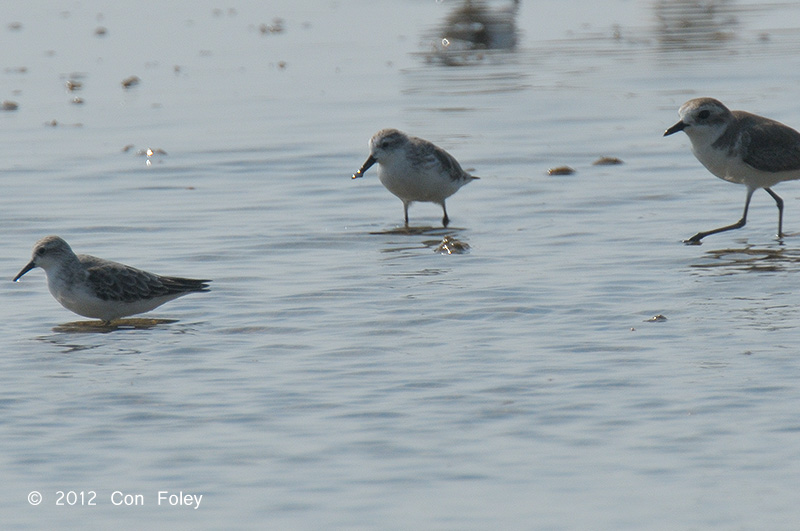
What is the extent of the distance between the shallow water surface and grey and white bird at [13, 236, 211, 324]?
261mm

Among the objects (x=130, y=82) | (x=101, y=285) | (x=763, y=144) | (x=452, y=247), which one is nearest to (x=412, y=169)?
(x=452, y=247)

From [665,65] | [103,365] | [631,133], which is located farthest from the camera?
[665,65]

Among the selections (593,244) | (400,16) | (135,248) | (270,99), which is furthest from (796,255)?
(400,16)

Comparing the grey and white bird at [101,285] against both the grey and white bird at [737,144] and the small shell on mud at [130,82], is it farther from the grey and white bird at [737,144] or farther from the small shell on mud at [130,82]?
the small shell on mud at [130,82]

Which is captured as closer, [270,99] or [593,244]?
[593,244]

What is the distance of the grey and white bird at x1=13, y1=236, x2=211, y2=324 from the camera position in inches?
416

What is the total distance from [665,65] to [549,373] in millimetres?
16081

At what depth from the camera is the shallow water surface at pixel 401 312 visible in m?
7.02

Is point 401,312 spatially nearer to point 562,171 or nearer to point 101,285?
point 101,285

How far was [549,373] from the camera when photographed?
8.77m

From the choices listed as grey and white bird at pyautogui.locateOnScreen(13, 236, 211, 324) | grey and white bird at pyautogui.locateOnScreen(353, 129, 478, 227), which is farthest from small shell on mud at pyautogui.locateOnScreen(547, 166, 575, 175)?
grey and white bird at pyautogui.locateOnScreen(13, 236, 211, 324)

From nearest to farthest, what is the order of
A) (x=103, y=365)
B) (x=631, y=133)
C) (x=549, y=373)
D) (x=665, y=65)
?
(x=549, y=373) < (x=103, y=365) < (x=631, y=133) < (x=665, y=65)

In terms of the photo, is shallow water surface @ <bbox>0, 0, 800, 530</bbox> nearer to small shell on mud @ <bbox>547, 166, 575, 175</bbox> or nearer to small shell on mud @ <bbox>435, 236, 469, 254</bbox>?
small shell on mud @ <bbox>547, 166, 575, 175</bbox>

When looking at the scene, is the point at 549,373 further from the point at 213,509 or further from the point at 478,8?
the point at 478,8
